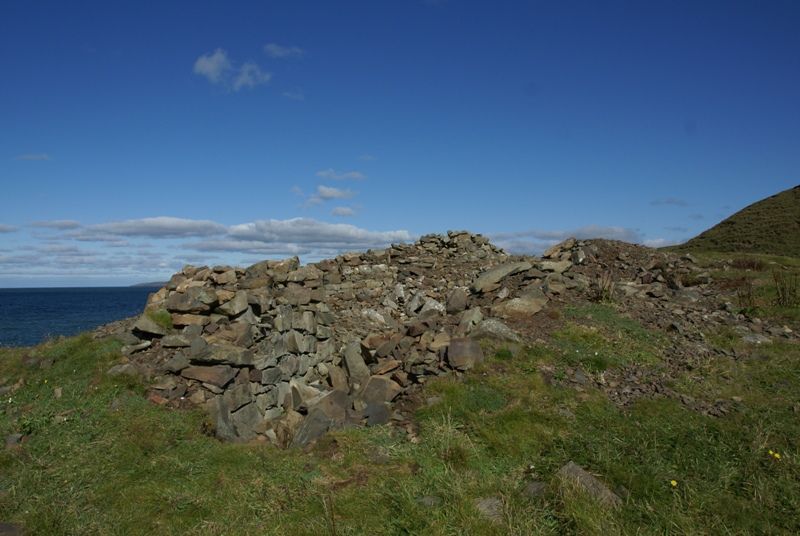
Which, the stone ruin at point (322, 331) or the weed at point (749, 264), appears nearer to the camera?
the stone ruin at point (322, 331)

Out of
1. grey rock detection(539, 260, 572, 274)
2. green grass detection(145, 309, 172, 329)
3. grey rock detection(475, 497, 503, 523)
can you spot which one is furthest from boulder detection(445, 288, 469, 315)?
grey rock detection(475, 497, 503, 523)

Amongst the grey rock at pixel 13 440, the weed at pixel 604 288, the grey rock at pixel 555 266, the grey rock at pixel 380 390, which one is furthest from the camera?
the grey rock at pixel 555 266

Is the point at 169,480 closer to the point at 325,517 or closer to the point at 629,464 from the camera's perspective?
the point at 325,517

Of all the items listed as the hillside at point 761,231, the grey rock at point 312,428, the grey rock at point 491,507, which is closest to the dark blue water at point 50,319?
the grey rock at point 312,428

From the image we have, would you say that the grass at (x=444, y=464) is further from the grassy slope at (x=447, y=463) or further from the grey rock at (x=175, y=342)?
the grey rock at (x=175, y=342)

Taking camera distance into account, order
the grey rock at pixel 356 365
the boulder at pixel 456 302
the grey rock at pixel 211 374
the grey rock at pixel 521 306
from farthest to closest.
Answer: the boulder at pixel 456 302 < the grey rock at pixel 521 306 < the grey rock at pixel 356 365 < the grey rock at pixel 211 374

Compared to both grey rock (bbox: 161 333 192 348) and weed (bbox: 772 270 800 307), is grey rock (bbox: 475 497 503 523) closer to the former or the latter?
grey rock (bbox: 161 333 192 348)

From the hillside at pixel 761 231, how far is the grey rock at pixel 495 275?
32023mm

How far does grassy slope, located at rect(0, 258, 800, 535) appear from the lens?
6.06 m

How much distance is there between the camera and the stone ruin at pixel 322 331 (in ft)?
34.2

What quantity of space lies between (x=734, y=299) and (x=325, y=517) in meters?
15.0

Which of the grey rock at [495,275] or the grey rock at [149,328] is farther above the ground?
the grey rock at [495,275]

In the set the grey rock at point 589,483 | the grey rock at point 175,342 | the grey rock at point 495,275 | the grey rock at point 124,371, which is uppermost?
the grey rock at point 495,275

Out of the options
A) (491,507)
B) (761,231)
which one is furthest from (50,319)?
(761,231)
